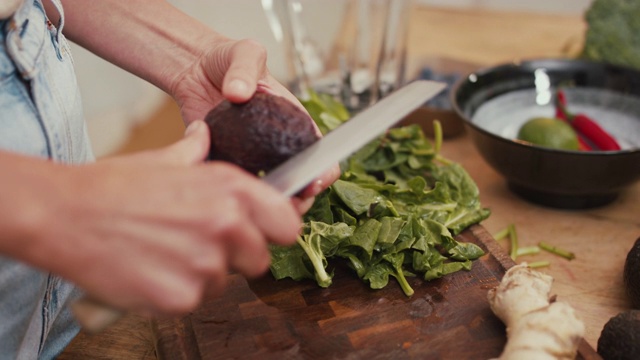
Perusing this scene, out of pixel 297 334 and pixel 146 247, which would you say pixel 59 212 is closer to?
pixel 146 247

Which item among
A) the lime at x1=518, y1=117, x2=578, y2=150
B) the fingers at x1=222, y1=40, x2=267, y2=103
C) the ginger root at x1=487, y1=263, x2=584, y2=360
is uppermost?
the fingers at x1=222, y1=40, x2=267, y2=103

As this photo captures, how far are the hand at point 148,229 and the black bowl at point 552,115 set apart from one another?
0.89m

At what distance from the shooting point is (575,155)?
1.29 m

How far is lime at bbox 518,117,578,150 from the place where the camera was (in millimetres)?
1438

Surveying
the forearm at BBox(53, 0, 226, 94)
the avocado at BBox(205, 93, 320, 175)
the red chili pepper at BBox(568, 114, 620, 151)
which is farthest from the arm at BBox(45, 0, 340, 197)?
the red chili pepper at BBox(568, 114, 620, 151)

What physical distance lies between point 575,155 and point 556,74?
0.49 meters

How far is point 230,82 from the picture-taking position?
90cm

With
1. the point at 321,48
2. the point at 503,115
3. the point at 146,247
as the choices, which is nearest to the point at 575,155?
the point at 503,115

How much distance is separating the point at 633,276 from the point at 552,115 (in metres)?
0.68

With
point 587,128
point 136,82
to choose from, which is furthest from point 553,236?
point 136,82

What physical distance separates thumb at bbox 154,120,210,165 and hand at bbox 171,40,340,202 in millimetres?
77

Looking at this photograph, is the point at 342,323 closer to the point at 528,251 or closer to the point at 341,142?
the point at 341,142

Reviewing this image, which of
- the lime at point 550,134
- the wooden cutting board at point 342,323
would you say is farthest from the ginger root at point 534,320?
the lime at point 550,134

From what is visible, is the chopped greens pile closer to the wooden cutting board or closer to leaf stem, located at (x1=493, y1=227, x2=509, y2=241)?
the wooden cutting board
